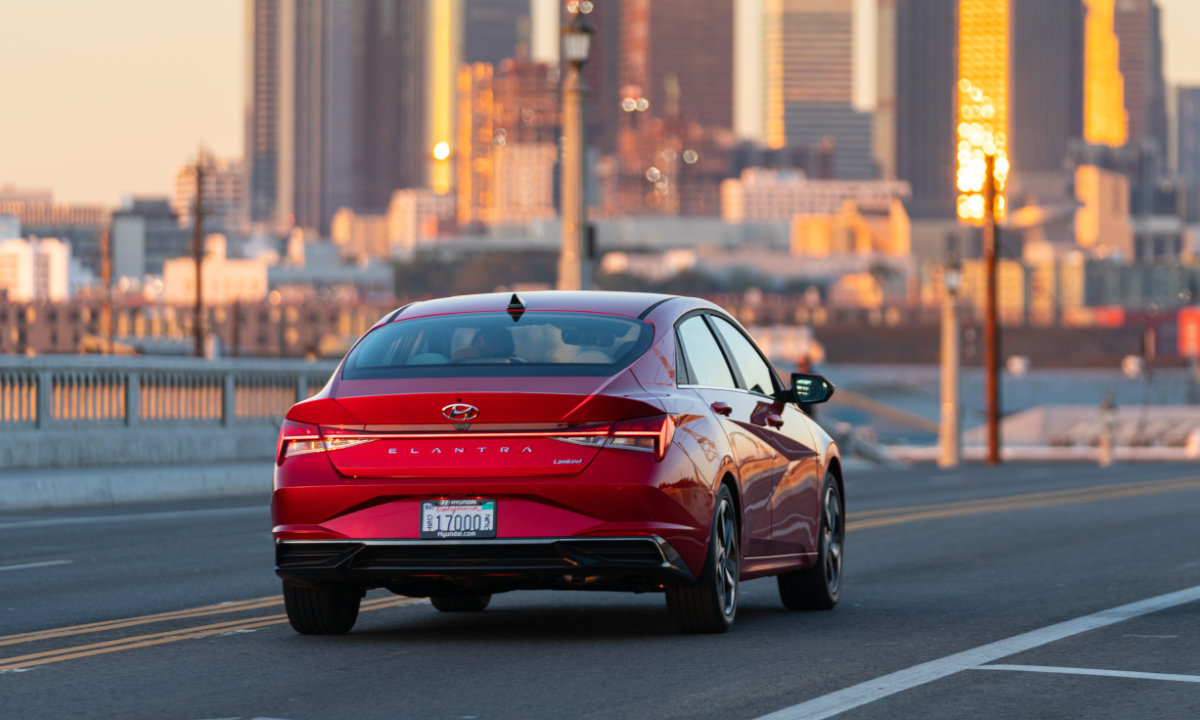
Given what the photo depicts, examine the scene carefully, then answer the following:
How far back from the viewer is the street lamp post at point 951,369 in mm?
A: 46344

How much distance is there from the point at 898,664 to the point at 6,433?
15270mm

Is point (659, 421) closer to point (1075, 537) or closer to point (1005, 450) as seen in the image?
point (1075, 537)

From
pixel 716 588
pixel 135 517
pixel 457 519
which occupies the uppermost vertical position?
pixel 457 519

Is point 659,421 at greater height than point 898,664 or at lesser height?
greater

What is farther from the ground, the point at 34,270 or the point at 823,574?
the point at 34,270

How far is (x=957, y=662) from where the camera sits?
871cm

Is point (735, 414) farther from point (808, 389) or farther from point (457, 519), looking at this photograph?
point (457, 519)

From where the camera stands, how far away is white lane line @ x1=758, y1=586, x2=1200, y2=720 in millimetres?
7438

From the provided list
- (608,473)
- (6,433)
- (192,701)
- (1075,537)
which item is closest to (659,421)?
(608,473)

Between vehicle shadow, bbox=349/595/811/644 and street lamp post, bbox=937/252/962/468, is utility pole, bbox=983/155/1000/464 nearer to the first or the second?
street lamp post, bbox=937/252/962/468

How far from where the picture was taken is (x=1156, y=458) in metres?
58.8

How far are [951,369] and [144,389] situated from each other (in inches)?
1000

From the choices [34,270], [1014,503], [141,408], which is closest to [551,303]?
[1014,503]

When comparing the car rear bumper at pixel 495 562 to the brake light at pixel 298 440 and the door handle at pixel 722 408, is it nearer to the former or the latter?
the brake light at pixel 298 440
